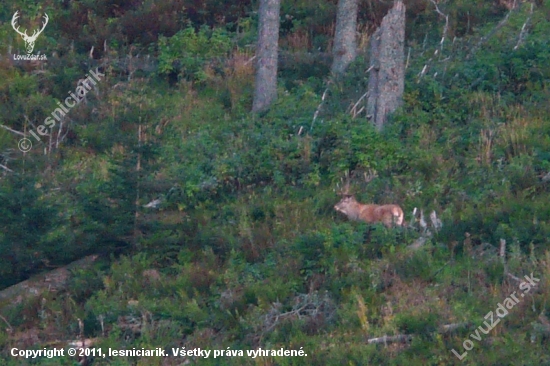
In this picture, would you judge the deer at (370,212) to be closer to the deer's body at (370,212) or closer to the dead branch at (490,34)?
the deer's body at (370,212)

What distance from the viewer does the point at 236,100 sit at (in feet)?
54.2

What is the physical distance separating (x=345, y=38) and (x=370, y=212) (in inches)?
238

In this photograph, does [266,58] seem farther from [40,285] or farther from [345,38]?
[40,285]

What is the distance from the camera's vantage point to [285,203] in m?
12.3

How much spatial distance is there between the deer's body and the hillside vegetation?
0.20 metres

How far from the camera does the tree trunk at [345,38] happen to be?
1645 centimetres

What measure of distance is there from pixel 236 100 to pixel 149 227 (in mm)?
5628

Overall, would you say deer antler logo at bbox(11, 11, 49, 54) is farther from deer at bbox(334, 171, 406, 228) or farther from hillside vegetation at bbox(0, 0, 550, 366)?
deer at bbox(334, 171, 406, 228)

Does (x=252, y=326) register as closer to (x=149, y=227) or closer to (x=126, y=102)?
(x=149, y=227)

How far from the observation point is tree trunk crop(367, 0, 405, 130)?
14.0m

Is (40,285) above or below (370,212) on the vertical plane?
below

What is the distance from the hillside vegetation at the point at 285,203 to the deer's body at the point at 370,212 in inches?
8.0

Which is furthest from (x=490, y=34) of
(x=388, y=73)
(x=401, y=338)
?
(x=401, y=338)

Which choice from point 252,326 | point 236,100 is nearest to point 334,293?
point 252,326
